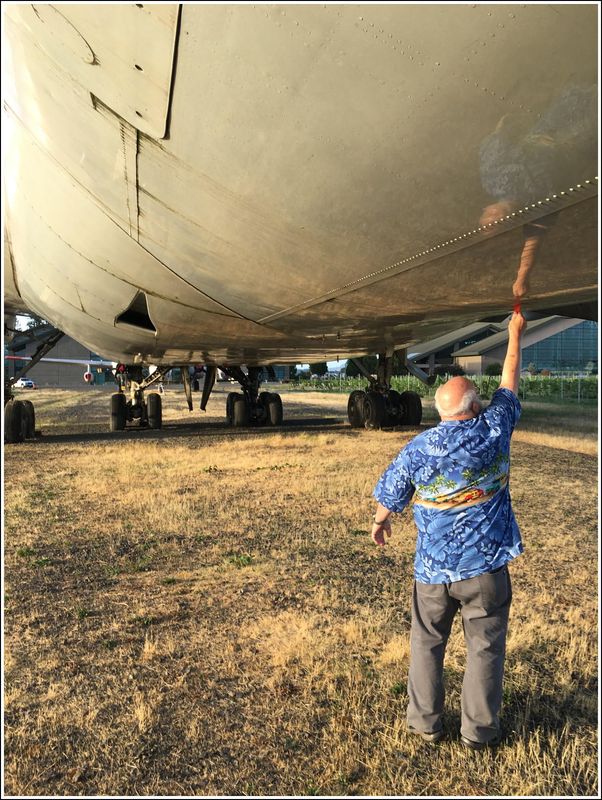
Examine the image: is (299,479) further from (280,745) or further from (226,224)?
(280,745)

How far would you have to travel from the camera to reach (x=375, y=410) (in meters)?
13.3

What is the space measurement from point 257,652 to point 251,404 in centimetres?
1298

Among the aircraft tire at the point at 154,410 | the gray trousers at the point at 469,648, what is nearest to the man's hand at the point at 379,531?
the gray trousers at the point at 469,648

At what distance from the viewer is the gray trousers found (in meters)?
2.25

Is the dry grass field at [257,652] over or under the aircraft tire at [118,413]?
under

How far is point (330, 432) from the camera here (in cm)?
1338

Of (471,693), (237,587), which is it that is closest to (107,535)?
(237,587)

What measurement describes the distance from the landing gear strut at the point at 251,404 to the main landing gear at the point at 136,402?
7.23ft

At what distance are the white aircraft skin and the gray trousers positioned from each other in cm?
196

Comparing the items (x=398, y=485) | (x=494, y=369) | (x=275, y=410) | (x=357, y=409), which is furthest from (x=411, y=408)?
(x=494, y=369)

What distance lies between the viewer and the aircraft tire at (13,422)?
12023 millimetres

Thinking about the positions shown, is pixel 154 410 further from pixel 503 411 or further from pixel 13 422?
pixel 503 411

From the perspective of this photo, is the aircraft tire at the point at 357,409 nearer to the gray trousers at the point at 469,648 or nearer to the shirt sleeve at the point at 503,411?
the shirt sleeve at the point at 503,411

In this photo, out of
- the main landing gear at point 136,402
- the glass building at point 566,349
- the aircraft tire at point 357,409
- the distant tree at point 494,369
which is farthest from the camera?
the glass building at point 566,349
